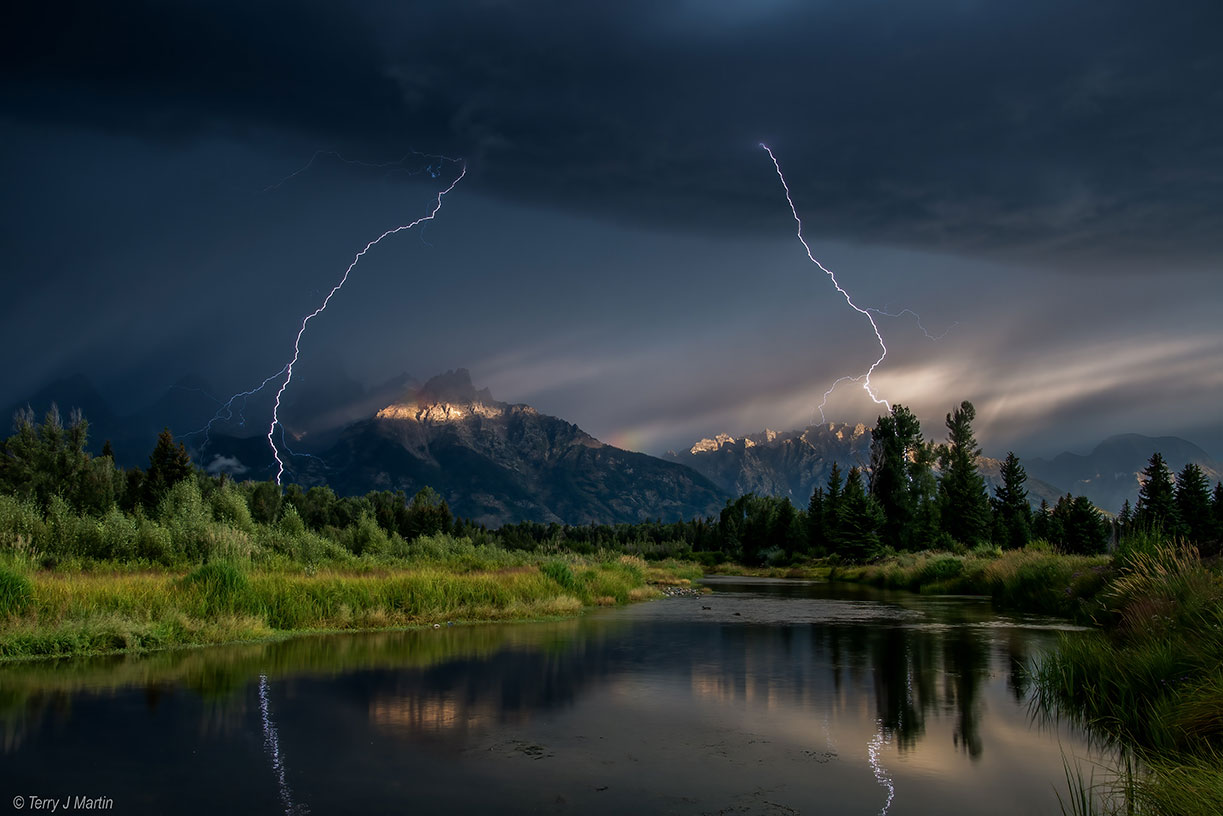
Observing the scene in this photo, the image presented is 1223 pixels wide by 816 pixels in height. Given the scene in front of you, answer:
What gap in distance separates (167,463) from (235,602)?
70.3m

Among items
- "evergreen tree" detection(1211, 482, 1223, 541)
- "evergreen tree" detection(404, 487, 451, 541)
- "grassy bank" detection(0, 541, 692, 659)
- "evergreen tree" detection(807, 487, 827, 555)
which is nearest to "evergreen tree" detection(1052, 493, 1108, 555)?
"evergreen tree" detection(1211, 482, 1223, 541)

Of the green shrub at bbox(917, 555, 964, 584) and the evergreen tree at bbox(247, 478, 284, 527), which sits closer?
the green shrub at bbox(917, 555, 964, 584)

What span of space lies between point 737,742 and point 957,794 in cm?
362

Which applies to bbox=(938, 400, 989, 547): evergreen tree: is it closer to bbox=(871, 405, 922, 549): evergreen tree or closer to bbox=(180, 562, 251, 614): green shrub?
bbox=(871, 405, 922, 549): evergreen tree

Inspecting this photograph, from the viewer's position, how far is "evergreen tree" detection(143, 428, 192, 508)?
8106 centimetres

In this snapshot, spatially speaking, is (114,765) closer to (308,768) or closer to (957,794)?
(308,768)

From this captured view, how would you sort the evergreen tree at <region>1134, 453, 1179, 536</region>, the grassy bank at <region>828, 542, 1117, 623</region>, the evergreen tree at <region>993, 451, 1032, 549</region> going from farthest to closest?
the evergreen tree at <region>993, 451, 1032, 549</region> → the evergreen tree at <region>1134, 453, 1179, 536</region> → the grassy bank at <region>828, 542, 1117, 623</region>

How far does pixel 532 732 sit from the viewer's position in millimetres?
13242

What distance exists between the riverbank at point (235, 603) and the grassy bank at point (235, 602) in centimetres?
3

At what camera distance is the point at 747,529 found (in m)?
141

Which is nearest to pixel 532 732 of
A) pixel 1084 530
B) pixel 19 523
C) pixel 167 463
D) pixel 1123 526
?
pixel 19 523

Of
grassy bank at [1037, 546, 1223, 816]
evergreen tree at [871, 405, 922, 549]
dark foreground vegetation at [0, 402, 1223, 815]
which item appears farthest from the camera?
evergreen tree at [871, 405, 922, 549]

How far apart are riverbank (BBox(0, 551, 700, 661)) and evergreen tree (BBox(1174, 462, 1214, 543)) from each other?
84.5 m

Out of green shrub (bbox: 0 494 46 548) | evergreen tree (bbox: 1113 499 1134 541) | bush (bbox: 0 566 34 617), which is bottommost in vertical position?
bush (bbox: 0 566 34 617)
